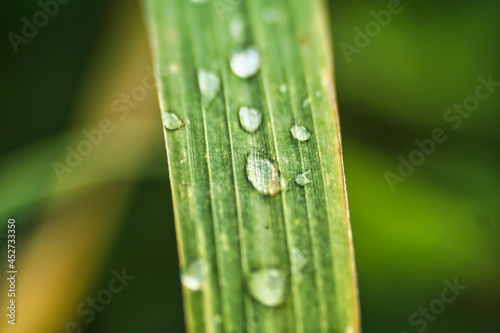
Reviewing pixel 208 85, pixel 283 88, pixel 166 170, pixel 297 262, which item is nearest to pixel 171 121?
pixel 208 85

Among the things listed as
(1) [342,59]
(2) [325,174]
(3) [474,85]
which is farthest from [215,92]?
(3) [474,85]

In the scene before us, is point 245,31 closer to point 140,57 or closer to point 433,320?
point 140,57

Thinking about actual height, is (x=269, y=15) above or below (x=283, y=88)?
above

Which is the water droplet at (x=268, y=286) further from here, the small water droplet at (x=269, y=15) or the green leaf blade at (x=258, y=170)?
the small water droplet at (x=269, y=15)

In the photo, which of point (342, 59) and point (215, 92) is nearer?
point (215, 92)

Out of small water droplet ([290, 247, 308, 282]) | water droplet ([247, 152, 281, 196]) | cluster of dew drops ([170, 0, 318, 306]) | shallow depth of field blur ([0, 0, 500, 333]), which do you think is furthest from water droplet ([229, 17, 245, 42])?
shallow depth of field blur ([0, 0, 500, 333])

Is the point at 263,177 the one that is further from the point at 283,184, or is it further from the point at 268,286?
the point at 268,286

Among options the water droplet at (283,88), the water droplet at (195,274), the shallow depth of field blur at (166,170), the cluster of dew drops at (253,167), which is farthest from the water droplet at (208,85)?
the shallow depth of field blur at (166,170)

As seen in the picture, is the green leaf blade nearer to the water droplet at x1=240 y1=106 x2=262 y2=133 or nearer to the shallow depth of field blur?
the water droplet at x1=240 y1=106 x2=262 y2=133
